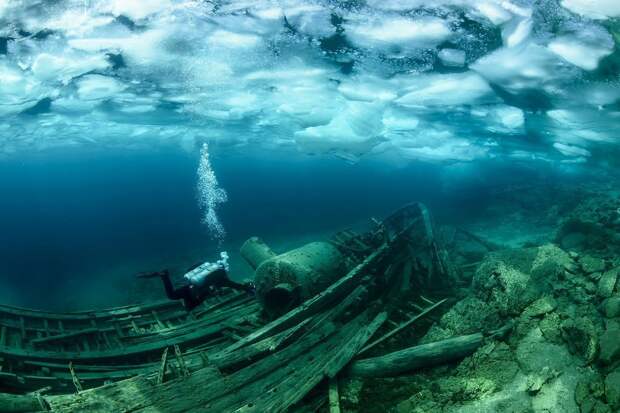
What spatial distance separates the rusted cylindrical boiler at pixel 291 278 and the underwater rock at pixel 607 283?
5.92 metres

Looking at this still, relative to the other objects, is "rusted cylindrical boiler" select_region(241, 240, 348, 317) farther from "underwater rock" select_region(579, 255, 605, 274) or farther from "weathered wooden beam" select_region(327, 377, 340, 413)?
"underwater rock" select_region(579, 255, 605, 274)

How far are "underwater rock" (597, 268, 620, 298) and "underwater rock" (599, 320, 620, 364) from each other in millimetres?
822

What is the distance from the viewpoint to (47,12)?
424 inches

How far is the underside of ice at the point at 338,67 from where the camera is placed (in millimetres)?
10070

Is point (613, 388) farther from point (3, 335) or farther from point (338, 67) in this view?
point (338, 67)

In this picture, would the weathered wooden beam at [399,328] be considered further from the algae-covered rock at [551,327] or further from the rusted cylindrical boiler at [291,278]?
the algae-covered rock at [551,327]

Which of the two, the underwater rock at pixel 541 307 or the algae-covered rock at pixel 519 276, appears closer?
the underwater rock at pixel 541 307

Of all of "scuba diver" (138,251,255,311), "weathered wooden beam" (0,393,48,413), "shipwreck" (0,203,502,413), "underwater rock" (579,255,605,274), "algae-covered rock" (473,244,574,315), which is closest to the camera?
"weathered wooden beam" (0,393,48,413)

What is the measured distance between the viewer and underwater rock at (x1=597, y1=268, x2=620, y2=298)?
585cm

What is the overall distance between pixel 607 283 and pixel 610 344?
1568 mm

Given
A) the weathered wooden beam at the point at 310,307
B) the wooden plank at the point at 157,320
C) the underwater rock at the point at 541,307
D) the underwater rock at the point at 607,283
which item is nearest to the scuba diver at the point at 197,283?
the weathered wooden beam at the point at 310,307

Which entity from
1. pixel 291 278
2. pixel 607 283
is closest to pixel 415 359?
pixel 607 283

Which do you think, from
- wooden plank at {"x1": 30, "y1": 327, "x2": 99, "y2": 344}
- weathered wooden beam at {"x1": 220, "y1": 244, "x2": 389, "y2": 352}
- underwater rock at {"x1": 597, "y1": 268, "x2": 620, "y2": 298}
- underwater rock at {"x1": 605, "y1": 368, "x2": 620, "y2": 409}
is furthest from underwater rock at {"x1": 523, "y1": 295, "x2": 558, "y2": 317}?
wooden plank at {"x1": 30, "y1": 327, "x2": 99, "y2": 344}

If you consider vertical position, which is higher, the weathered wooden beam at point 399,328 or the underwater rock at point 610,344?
the underwater rock at point 610,344
